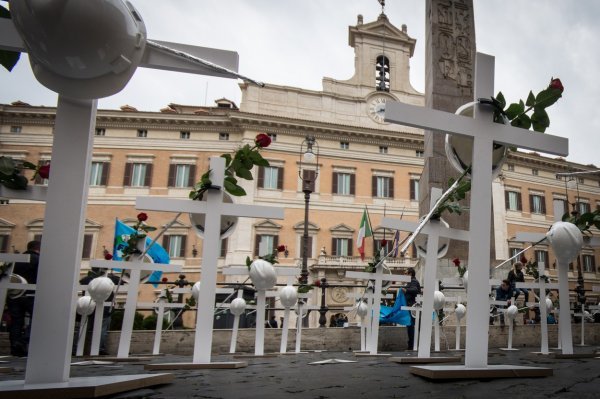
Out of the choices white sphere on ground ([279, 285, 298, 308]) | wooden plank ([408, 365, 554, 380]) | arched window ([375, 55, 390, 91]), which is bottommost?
wooden plank ([408, 365, 554, 380])

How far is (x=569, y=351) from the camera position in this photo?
480 centimetres

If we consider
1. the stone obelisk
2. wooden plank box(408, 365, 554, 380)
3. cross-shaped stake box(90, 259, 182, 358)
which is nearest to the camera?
wooden plank box(408, 365, 554, 380)

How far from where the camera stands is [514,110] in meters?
3.00

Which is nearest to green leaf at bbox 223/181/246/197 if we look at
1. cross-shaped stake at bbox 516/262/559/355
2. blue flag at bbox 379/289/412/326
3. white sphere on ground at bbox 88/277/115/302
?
white sphere on ground at bbox 88/277/115/302

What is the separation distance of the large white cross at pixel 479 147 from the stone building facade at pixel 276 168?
25.2 metres

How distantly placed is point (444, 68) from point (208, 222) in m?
11.2

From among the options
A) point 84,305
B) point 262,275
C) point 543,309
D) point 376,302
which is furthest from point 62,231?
point 543,309

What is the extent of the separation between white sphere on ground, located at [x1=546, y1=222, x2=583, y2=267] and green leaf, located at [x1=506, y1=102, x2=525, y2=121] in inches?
76.7

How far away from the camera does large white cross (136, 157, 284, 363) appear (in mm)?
3686

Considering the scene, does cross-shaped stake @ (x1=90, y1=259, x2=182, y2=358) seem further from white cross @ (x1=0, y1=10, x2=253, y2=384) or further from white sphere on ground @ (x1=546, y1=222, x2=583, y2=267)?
white sphere on ground @ (x1=546, y1=222, x2=583, y2=267)

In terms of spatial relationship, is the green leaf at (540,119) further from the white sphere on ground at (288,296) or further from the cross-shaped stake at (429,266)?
the white sphere on ground at (288,296)

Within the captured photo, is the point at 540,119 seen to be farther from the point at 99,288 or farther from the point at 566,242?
the point at 99,288

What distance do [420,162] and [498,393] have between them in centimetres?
3241

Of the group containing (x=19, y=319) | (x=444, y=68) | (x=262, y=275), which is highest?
(x=444, y=68)
